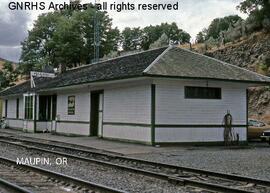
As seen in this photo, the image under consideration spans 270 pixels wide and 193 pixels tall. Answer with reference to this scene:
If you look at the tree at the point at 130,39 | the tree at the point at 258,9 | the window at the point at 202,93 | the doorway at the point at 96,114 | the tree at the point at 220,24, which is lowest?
the doorway at the point at 96,114

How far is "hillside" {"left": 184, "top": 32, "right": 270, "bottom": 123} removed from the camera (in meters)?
38.4

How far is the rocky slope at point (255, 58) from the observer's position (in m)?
38.4

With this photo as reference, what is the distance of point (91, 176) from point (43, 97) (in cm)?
2250

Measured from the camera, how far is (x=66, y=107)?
2945 cm

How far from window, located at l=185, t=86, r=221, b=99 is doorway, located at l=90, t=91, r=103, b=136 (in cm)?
602

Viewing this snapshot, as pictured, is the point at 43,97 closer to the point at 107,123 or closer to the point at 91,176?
the point at 107,123

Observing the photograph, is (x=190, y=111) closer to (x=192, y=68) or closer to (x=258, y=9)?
(x=192, y=68)

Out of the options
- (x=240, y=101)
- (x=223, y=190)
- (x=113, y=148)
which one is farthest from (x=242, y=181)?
(x=240, y=101)

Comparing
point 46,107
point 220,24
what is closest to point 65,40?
point 46,107

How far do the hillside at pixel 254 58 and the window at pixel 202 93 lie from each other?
1453 cm

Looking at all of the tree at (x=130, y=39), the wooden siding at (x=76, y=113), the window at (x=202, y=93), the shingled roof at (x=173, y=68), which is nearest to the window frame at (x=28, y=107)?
the wooden siding at (x=76, y=113)

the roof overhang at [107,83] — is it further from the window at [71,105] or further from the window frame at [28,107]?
the window frame at [28,107]

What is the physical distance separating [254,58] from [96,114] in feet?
73.2

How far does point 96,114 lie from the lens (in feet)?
86.4
